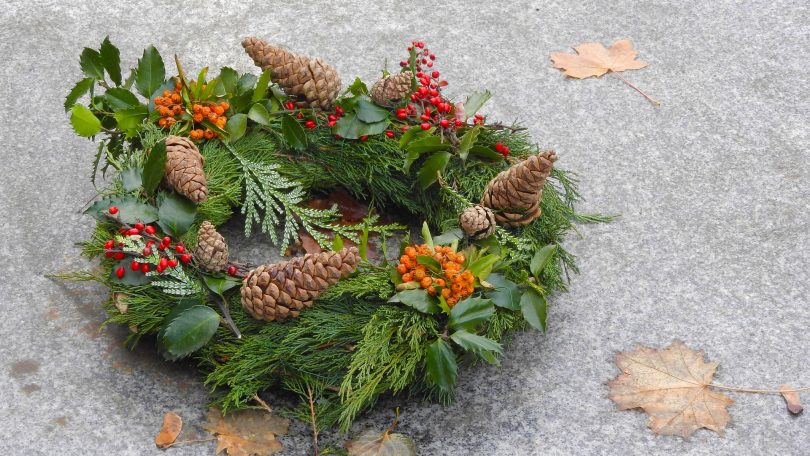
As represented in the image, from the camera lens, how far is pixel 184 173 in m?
1.65

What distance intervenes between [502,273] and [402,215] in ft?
1.17

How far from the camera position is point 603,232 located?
1.97m

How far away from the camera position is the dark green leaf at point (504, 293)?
1586 millimetres

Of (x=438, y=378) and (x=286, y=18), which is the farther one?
(x=286, y=18)

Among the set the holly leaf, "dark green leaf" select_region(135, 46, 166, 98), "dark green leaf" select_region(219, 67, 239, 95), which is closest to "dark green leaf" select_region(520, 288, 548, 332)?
the holly leaf

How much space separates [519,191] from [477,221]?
9cm

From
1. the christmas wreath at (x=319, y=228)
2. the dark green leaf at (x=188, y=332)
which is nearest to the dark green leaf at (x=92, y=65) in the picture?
the christmas wreath at (x=319, y=228)

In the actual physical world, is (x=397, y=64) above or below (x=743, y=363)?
above

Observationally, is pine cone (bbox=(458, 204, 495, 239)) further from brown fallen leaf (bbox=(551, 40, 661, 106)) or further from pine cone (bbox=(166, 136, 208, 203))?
brown fallen leaf (bbox=(551, 40, 661, 106))

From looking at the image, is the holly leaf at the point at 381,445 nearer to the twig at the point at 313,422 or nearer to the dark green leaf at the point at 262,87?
the twig at the point at 313,422

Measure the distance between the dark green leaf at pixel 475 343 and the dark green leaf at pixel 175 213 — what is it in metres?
0.54

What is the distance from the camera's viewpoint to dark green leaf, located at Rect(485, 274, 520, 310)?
1.59 m

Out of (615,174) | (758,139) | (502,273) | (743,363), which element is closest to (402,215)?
(502,273)

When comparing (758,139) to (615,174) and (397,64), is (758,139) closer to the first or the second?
(615,174)
